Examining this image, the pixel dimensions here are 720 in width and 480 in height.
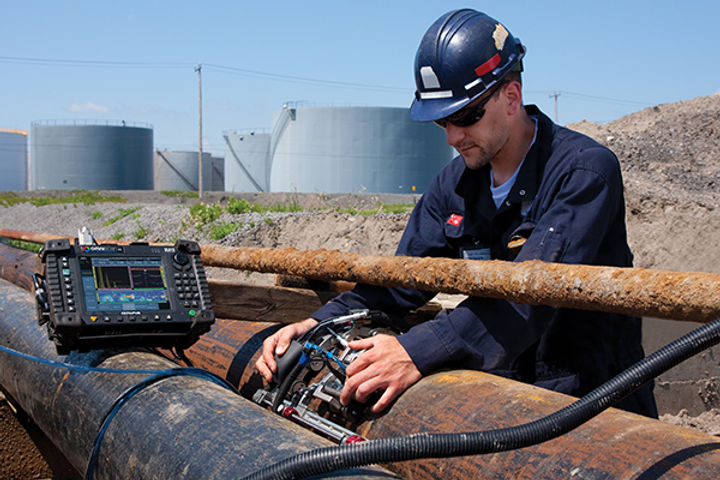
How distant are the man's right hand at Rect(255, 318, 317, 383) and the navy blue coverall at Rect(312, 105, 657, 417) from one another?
126 mm

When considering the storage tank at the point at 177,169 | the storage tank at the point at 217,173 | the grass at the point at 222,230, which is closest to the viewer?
the grass at the point at 222,230

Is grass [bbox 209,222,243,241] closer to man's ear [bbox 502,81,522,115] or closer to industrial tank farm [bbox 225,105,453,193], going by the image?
man's ear [bbox 502,81,522,115]

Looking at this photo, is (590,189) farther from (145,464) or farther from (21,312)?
(21,312)

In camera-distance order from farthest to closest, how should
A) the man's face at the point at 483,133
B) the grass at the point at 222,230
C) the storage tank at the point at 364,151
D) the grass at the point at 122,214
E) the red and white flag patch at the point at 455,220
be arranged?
the storage tank at the point at 364,151
the grass at the point at 122,214
the grass at the point at 222,230
the red and white flag patch at the point at 455,220
the man's face at the point at 483,133

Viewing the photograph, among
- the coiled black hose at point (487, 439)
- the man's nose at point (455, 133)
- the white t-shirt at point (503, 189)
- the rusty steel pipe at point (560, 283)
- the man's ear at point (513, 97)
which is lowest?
the coiled black hose at point (487, 439)

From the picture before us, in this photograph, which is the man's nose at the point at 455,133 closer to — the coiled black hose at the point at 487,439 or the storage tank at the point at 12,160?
the coiled black hose at the point at 487,439

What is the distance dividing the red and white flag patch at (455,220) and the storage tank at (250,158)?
42062mm

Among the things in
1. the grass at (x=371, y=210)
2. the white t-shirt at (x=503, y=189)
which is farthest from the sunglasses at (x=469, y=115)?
the grass at (x=371, y=210)

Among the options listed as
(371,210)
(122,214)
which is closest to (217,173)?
(122,214)

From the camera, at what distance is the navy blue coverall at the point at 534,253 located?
2.03 meters

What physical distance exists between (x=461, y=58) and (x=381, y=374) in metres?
1.06

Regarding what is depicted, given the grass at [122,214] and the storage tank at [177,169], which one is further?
the storage tank at [177,169]

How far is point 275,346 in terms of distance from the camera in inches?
92.7

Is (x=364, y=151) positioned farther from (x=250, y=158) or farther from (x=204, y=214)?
(x=204, y=214)
